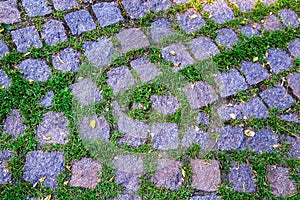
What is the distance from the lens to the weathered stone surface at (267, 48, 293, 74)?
11.3 feet

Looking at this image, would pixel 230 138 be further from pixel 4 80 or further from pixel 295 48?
pixel 4 80

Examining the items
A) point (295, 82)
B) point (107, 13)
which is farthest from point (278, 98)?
point (107, 13)

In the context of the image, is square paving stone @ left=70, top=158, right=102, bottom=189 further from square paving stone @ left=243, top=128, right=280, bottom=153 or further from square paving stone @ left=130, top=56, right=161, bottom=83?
square paving stone @ left=243, top=128, right=280, bottom=153

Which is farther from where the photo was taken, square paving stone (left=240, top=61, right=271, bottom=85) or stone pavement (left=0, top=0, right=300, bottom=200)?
square paving stone (left=240, top=61, right=271, bottom=85)

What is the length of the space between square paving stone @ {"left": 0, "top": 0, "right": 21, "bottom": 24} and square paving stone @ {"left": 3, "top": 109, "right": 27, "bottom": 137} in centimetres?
87

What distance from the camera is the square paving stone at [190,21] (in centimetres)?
358

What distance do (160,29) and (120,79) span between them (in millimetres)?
613

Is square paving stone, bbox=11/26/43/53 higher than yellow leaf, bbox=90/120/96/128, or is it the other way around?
square paving stone, bbox=11/26/43/53

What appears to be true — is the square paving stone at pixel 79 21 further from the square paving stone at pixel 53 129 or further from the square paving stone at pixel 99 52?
the square paving stone at pixel 53 129

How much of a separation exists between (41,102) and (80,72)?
0.39 metres

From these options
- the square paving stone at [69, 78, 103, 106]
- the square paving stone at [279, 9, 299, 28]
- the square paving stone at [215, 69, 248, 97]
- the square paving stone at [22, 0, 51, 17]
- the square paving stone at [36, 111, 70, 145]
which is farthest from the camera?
the square paving stone at [279, 9, 299, 28]

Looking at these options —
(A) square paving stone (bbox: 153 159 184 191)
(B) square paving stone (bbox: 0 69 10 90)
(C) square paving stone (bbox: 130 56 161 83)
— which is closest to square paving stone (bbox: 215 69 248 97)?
(C) square paving stone (bbox: 130 56 161 83)

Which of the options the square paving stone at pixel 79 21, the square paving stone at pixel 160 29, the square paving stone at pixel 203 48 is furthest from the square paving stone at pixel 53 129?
the square paving stone at pixel 203 48

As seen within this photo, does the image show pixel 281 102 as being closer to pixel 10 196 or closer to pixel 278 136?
pixel 278 136
